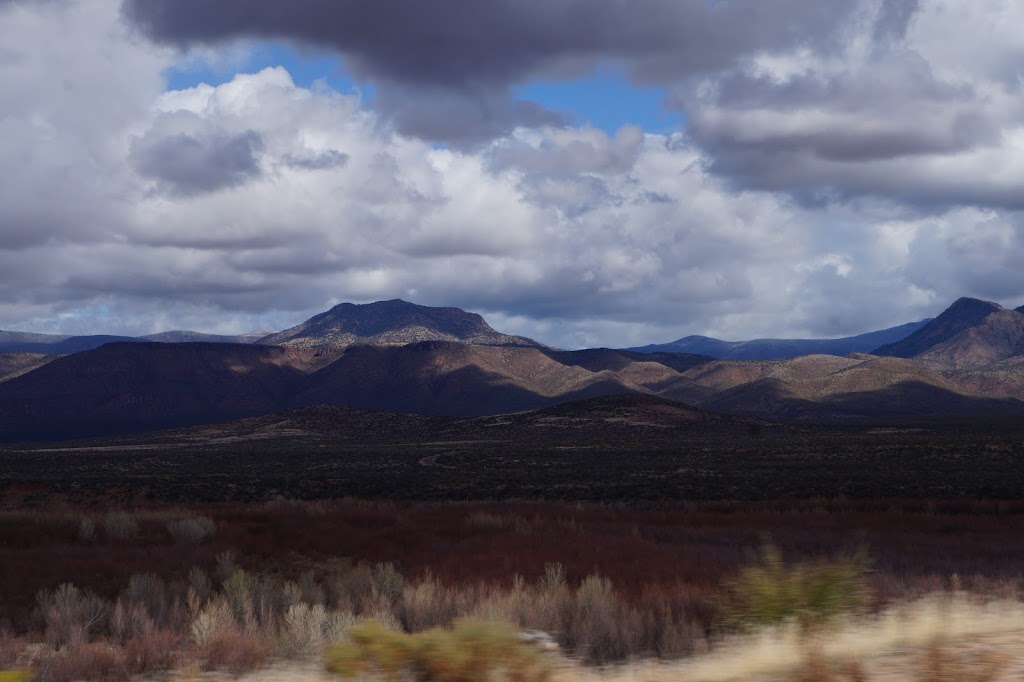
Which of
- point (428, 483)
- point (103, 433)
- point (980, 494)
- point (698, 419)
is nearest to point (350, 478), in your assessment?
point (428, 483)

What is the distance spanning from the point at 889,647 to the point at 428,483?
41.1m

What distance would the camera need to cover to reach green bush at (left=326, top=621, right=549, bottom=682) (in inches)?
313

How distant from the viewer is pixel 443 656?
26.4 feet

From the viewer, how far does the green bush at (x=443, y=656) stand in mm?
7945

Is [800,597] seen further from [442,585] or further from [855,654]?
[442,585]

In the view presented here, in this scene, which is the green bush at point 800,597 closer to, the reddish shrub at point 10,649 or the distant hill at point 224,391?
the reddish shrub at point 10,649

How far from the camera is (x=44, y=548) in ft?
61.8

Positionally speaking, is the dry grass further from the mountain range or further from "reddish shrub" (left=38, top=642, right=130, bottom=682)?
the mountain range

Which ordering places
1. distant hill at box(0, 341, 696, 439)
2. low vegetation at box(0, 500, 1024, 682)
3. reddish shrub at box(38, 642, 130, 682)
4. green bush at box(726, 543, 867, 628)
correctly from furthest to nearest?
1. distant hill at box(0, 341, 696, 439)
2. green bush at box(726, 543, 867, 628)
3. low vegetation at box(0, 500, 1024, 682)
4. reddish shrub at box(38, 642, 130, 682)

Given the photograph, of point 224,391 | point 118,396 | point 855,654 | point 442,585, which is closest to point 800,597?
point 855,654

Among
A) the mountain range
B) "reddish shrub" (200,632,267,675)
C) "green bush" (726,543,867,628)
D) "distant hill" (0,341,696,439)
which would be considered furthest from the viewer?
"distant hill" (0,341,696,439)

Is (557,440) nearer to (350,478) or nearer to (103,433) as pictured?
(350,478)

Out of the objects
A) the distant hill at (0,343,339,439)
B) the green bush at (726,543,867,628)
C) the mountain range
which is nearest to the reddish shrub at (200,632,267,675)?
the green bush at (726,543,867,628)

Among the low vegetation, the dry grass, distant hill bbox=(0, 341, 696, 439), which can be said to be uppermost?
distant hill bbox=(0, 341, 696, 439)
